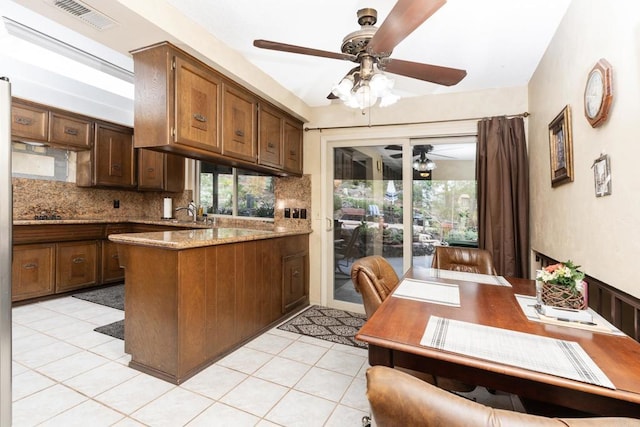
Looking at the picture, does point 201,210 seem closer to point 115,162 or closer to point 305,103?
point 115,162

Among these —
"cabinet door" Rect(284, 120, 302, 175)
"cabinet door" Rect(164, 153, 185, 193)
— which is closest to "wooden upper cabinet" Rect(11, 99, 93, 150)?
"cabinet door" Rect(164, 153, 185, 193)

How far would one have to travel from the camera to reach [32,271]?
3.63 metres

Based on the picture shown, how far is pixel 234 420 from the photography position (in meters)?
1.76

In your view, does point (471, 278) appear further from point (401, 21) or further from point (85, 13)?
point (85, 13)

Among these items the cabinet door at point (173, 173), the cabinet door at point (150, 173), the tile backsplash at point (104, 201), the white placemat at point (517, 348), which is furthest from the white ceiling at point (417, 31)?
the cabinet door at point (150, 173)

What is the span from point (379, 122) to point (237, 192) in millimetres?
2228

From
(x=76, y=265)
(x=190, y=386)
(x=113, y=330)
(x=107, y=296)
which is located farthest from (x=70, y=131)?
(x=190, y=386)

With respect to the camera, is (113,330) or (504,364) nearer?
(504,364)

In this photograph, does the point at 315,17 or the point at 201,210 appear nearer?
the point at 315,17

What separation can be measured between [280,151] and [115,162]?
9.08ft

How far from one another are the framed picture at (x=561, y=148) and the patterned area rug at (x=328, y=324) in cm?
202

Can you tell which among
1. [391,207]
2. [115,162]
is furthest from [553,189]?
[115,162]

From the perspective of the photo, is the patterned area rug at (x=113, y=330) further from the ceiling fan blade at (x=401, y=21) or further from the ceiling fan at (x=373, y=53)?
the ceiling fan blade at (x=401, y=21)

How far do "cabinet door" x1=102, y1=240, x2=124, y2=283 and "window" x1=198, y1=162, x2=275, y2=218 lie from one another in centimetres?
142
